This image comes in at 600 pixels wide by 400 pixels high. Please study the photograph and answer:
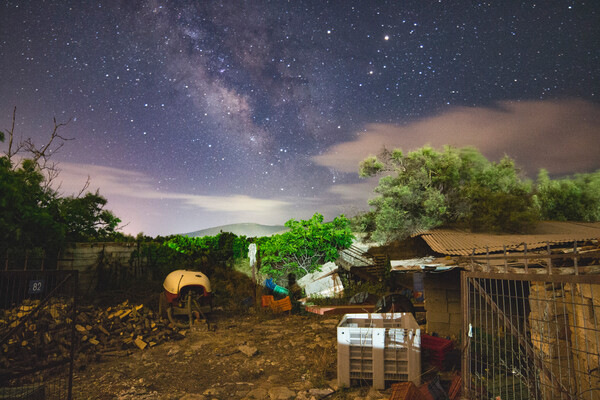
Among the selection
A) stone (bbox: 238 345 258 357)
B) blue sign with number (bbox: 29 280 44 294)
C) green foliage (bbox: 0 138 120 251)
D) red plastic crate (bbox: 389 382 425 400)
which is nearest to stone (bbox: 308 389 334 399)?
red plastic crate (bbox: 389 382 425 400)

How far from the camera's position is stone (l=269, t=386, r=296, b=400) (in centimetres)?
558

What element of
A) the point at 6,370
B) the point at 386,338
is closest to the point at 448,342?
the point at 386,338

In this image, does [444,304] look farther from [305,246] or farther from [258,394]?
[305,246]

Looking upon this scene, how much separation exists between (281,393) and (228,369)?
202 cm

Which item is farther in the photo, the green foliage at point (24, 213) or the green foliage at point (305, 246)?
the green foliage at point (305, 246)

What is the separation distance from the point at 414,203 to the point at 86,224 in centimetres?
1759

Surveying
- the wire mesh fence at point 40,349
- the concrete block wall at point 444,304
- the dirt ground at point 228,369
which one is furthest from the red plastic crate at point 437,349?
the wire mesh fence at point 40,349

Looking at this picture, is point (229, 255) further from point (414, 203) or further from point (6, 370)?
point (6, 370)

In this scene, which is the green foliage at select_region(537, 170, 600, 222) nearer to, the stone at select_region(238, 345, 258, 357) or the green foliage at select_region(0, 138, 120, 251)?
the stone at select_region(238, 345, 258, 357)

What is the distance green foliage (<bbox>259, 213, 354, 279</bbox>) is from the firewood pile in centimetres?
727

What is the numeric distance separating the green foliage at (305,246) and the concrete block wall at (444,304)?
23.8ft

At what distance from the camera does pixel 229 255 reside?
19828 mm

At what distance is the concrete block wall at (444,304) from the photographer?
9320 mm

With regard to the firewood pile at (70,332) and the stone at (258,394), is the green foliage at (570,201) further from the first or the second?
the firewood pile at (70,332)
